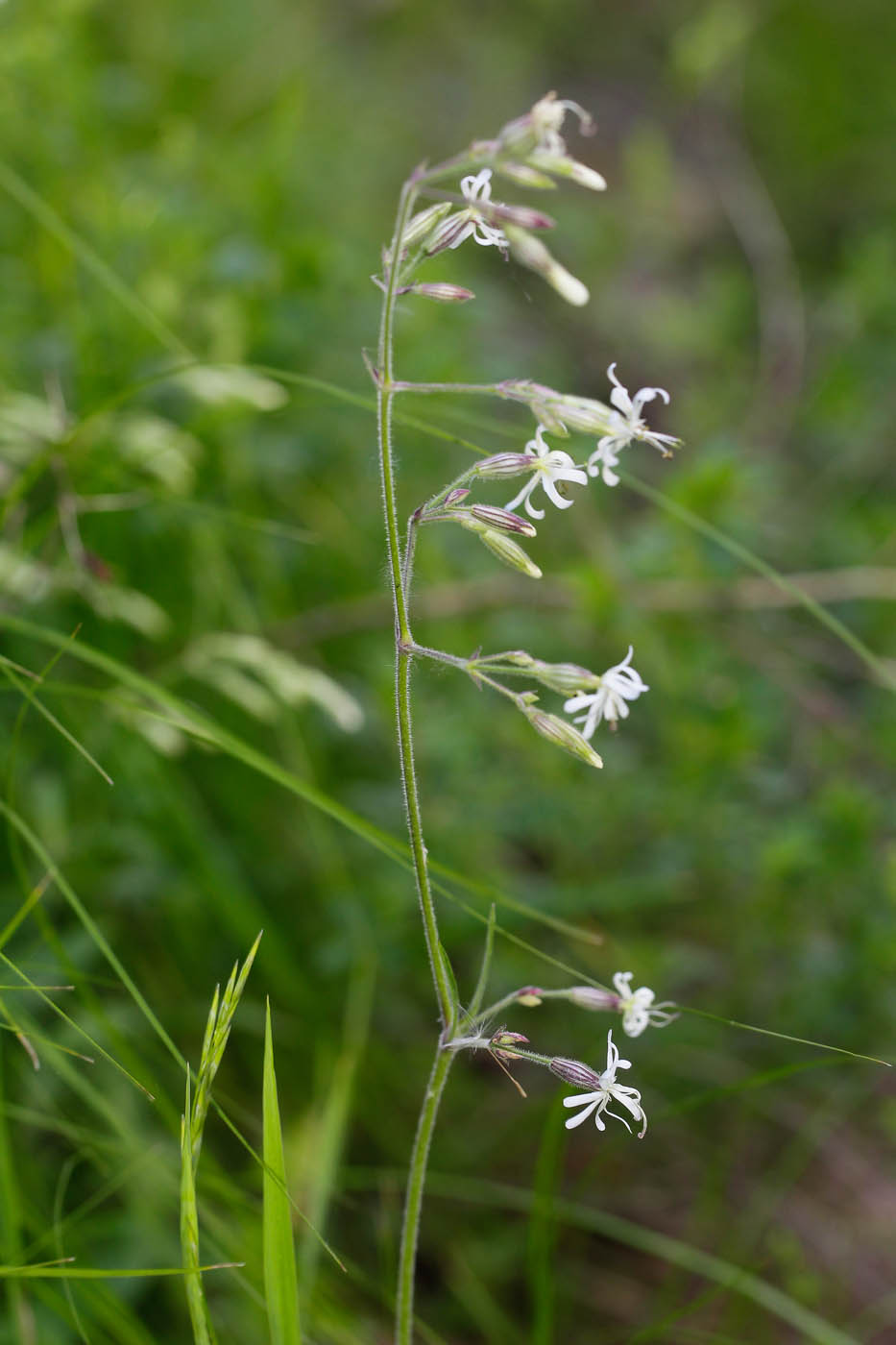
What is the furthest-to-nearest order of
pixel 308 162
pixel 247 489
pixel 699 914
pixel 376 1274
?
pixel 308 162 < pixel 247 489 < pixel 699 914 < pixel 376 1274

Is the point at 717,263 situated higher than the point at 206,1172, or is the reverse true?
the point at 717,263

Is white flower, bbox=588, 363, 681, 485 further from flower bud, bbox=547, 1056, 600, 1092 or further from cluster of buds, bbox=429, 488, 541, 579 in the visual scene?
flower bud, bbox=547, 1056, 600, 1092

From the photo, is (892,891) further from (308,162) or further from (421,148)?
(421,148)

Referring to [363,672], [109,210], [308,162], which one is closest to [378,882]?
[363,672]

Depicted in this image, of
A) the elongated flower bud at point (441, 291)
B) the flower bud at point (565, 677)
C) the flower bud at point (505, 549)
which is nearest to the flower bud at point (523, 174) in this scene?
the elongated flower bud at point (441, 291)

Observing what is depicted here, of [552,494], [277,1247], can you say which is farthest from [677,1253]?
[552,494]

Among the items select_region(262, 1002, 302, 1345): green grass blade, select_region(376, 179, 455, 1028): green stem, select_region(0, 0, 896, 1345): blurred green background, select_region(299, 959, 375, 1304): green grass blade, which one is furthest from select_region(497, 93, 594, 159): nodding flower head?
select_region(299, 959, 375, 1304): green grass blade
